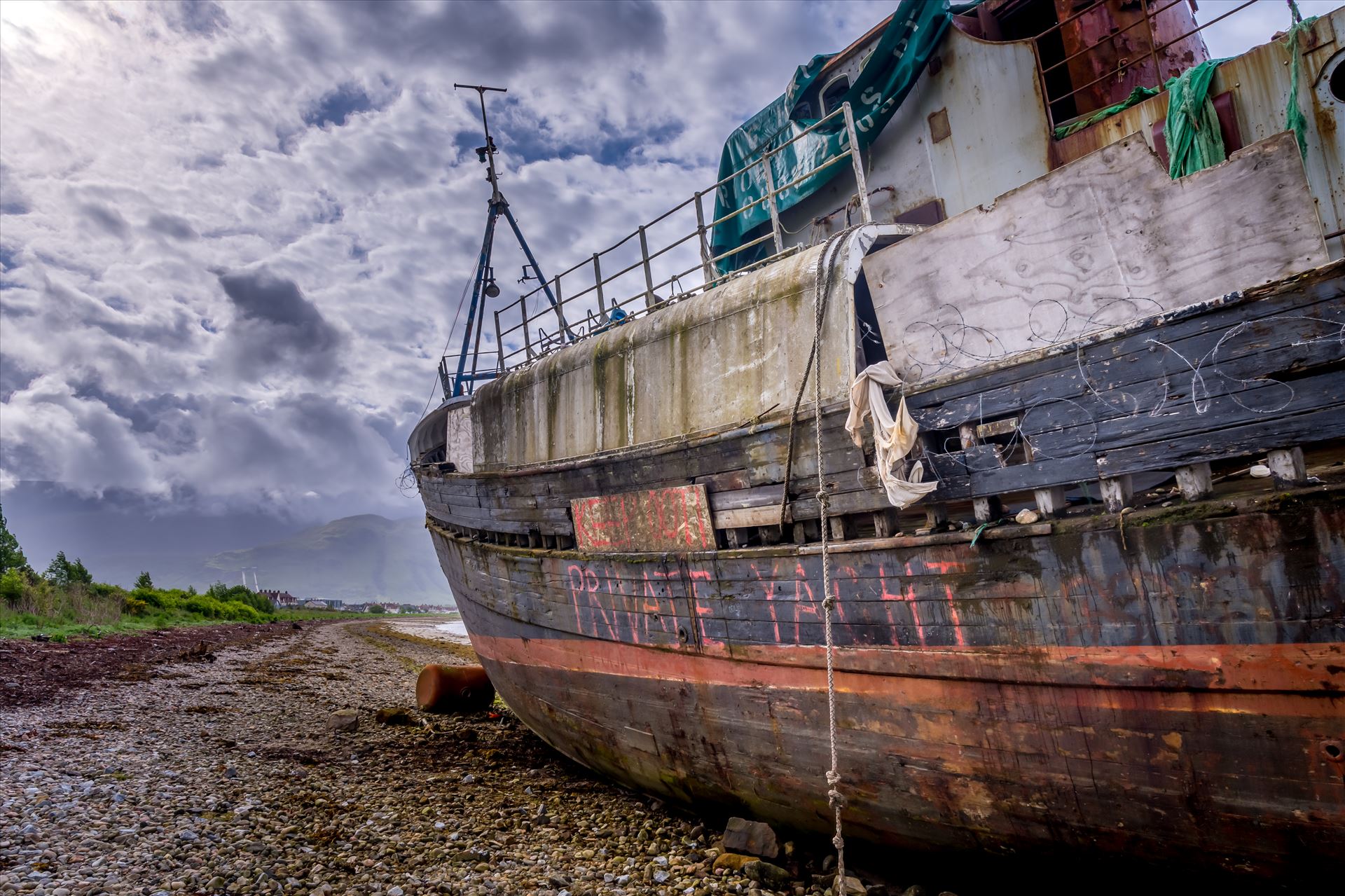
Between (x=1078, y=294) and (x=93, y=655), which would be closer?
(x=1078, y=294)

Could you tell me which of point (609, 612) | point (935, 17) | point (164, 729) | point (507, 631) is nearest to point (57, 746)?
point (164, 729)

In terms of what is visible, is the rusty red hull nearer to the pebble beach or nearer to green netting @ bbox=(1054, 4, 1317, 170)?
the pebble beach

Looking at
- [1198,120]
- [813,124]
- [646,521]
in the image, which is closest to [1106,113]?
[1198,120]

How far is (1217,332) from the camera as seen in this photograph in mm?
3609

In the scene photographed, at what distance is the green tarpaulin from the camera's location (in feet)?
22.1

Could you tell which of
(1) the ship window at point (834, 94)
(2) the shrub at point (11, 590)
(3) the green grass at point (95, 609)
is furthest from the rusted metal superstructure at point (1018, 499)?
(2) the shrub at point (11, 590)

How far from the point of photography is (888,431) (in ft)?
14.9

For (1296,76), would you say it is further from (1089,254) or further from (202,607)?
(202,607)

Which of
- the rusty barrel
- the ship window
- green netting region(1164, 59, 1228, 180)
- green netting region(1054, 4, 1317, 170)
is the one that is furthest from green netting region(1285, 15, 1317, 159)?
the rusty barrel

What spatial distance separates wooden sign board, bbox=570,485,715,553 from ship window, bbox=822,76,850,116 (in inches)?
209

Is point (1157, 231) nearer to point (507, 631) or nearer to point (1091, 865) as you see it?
point (1091, 865)

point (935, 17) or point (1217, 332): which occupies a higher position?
point (935, 17)

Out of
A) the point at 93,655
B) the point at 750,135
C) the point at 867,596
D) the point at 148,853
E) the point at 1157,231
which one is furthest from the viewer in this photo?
the point at 93,655

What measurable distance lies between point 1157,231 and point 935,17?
396cm
